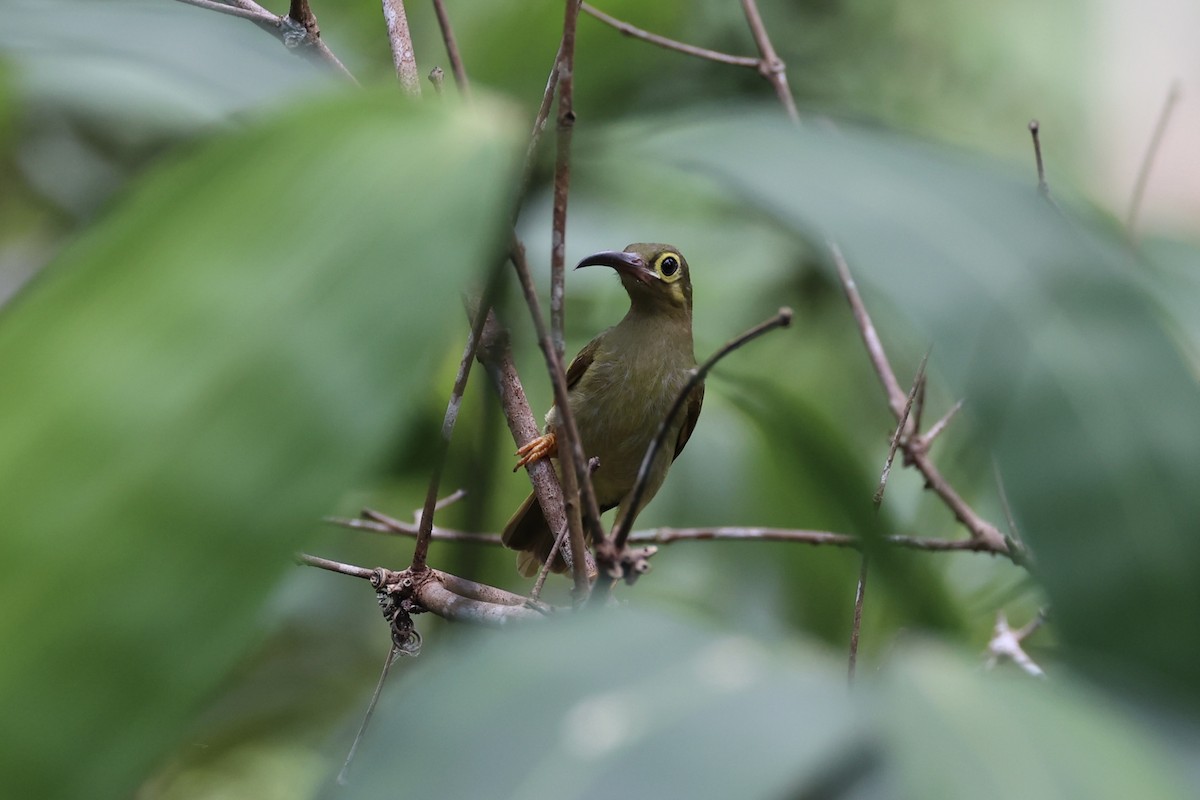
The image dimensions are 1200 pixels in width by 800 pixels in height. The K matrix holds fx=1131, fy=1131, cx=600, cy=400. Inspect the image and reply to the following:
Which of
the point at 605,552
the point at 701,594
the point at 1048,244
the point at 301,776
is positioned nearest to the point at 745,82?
the point at 701,594

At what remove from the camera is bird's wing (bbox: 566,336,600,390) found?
14.3 ft

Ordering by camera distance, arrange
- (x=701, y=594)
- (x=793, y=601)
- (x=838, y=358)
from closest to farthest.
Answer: (x=793, y=601), (x=701, y=594), (x=838, y=358)

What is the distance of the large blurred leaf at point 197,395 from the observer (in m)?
0.68

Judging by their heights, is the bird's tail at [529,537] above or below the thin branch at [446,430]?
below

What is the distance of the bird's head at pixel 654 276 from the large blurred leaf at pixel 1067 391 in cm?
322

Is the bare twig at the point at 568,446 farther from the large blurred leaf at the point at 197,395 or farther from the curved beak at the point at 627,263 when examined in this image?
the curved beak at the point at 627,263

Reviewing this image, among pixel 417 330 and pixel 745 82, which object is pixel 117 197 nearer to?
pixel 417 330

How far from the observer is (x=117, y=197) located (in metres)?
0.87

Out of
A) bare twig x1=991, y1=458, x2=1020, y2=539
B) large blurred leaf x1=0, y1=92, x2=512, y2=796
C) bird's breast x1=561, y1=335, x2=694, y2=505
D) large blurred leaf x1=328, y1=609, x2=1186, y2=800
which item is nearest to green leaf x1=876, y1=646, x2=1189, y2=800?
large blurred leaf x1=328, y1=609, x2=1186, y2=800

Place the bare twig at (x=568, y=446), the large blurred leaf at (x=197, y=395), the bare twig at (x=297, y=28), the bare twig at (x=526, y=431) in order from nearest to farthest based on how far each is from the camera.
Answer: the large blurred leaf at (x=197, y=395), the bare twig at (x=568, y=446), the bare twig at (x=297, y=28), the bare twig at (x=526, y=431)

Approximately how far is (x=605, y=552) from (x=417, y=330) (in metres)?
0.61

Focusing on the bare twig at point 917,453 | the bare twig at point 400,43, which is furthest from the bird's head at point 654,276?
the bare twig at point 400,43

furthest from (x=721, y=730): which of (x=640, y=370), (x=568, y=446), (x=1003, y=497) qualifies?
(x=640, y=370)

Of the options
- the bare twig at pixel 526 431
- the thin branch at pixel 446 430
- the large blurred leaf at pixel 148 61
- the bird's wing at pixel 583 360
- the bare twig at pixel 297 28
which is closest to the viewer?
the large blurred leaf at pixel 148 61
